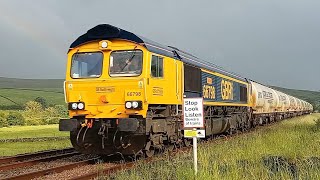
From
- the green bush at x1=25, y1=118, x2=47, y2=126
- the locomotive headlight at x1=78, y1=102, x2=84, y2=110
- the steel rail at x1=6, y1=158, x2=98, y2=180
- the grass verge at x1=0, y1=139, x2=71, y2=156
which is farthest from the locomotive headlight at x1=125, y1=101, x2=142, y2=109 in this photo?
the green bush at x1=25, y1=118, x2=47, y2=126

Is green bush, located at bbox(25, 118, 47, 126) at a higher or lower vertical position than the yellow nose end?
lower

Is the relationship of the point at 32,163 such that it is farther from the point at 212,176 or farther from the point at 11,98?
the point at 11,98

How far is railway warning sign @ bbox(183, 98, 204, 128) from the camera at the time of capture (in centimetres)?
788

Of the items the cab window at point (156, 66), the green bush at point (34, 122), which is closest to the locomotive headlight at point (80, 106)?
the cab window at point (156, 66)

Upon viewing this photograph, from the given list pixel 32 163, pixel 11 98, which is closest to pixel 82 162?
pixel 32 163

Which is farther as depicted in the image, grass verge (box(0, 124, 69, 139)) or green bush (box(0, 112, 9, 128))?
green bush (box(0, 112, 9, 128))

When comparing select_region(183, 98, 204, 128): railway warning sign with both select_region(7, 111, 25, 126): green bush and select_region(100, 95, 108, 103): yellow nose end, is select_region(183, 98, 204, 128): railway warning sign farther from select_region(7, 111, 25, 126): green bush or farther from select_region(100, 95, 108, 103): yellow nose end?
select_region(7, 111, 25, 126): green bush

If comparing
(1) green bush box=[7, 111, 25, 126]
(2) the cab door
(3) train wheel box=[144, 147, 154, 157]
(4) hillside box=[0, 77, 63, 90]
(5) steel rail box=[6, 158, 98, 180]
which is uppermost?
(4) hillside box=[0, 77, 63, 90]

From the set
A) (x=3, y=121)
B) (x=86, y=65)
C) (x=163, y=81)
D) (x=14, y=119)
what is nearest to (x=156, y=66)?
(x=163, y=81)

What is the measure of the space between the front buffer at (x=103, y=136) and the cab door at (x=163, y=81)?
117 cm

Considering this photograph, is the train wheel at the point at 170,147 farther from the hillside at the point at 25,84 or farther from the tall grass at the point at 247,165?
the hillside at the point at 25,84

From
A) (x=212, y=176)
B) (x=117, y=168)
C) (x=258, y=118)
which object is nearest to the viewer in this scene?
(x=212, y=176)

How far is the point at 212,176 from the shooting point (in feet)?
24.1

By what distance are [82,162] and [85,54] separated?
3.41 metres
